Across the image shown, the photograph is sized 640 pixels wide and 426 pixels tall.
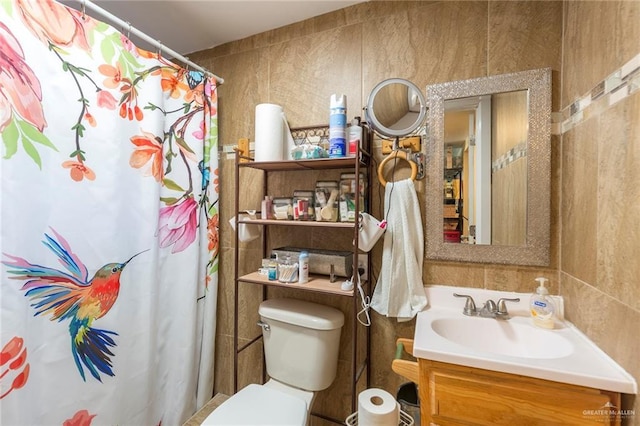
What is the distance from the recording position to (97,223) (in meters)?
1.17

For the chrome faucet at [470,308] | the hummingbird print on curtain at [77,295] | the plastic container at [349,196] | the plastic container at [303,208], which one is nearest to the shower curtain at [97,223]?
the hummingbird print on curtain at [77,295]

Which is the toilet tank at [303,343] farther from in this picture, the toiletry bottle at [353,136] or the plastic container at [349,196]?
the toiletry bottle at [353,136]

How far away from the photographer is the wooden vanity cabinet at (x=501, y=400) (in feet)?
2.57

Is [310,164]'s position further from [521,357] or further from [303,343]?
[521,357]

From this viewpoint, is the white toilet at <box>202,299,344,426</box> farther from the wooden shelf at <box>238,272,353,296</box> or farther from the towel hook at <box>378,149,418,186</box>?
the towel hook at <box>378,149,418,186</box>

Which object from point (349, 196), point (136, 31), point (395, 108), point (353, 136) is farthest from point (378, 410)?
point (136, 31)

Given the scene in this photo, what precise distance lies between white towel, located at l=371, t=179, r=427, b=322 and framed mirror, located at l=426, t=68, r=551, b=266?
73mm

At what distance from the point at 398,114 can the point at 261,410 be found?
1395 mm

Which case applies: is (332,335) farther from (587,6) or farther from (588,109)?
(587,6)

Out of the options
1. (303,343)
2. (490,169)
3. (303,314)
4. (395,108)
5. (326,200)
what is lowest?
(303,343)

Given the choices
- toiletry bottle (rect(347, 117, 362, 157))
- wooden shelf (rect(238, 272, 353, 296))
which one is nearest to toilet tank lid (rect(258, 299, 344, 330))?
wooden shelf (rect(238, 272, 353, 296))

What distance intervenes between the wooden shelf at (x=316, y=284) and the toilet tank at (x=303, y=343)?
6.0 inches

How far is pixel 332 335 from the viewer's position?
4.40 ft

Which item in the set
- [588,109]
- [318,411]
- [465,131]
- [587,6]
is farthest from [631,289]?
[318,411]
